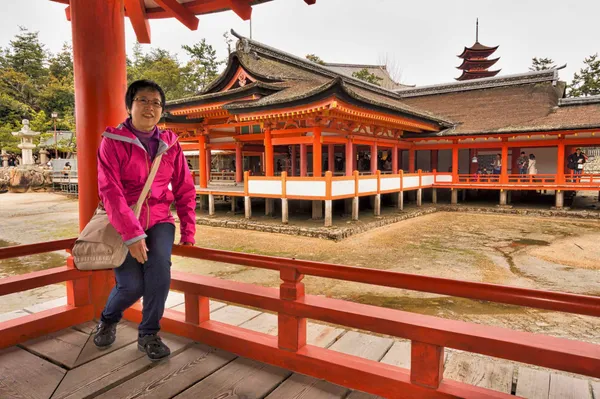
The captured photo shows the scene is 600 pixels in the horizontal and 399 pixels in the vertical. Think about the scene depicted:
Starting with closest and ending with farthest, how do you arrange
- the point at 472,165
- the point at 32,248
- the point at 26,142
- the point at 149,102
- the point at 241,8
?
the point at 149,102
the point at 32,248
the point at 241,8
the point at 472,165
the point at 26,142

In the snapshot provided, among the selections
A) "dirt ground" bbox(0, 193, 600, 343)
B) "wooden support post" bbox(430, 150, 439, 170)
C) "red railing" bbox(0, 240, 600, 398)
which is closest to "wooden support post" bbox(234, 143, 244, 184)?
"dirt ground" bbox(0, 193, 600, 343)

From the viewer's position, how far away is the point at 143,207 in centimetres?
234

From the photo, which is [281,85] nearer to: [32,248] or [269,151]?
[269,151]

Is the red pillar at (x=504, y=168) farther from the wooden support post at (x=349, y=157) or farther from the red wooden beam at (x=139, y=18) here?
the red wooden beam at (x=139, y=18)

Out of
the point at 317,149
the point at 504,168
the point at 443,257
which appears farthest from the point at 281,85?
the point at 504,168

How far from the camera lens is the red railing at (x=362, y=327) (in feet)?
5.61

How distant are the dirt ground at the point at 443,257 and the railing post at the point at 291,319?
3416 millimetres

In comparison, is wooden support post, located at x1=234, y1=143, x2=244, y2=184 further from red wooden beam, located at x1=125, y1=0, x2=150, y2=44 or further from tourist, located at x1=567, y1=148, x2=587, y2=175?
tourist, located at x1=567, y1=148, x2=587, y2=175

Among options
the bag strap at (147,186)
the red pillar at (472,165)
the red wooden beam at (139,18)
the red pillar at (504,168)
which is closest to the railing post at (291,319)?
the bag strap at (147,186)

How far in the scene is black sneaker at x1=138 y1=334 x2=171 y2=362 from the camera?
7.95 ft

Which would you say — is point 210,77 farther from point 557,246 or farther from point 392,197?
point 557,246

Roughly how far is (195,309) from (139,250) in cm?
77

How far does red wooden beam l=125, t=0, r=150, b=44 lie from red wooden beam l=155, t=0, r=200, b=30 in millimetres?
260

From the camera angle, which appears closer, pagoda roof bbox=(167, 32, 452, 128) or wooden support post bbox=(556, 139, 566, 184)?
pagoda roof bbox=(167, 32, 452, 128)
